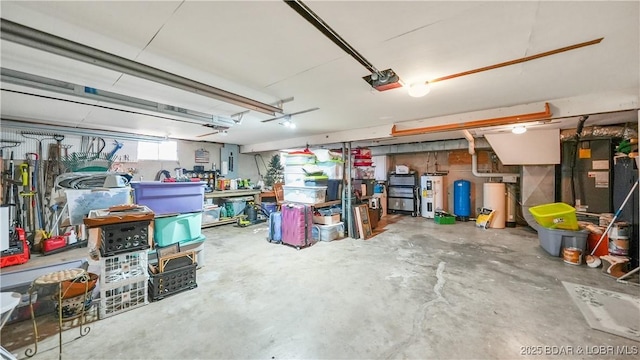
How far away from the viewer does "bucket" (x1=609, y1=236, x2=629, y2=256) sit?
3178 mm

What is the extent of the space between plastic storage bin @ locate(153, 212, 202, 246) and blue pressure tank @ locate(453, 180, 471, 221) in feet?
22.1

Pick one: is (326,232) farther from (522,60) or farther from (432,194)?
(432,194)

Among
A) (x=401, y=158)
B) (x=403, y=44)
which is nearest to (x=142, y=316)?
(x=403, y=44)

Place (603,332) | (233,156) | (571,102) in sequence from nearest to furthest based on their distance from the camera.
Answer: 1. (603,332)
2. (571,102)
3. (233,156)

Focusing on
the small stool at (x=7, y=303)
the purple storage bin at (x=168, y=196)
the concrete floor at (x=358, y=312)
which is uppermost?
the purple storage bin at (x=168, y=196)

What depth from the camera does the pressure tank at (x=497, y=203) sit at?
19.6 feet

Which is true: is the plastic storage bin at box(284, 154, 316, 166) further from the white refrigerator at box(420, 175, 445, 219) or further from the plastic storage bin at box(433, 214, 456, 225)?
the white refrigerator at box(420, 175, 445, 219)

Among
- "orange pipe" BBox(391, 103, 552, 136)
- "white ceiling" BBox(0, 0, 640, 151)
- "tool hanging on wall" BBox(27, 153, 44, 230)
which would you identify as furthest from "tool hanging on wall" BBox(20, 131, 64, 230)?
"orange pipe" BBox(391, 103, 552, 136)

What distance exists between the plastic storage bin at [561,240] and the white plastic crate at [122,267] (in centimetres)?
575

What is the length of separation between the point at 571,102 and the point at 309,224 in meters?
4.01

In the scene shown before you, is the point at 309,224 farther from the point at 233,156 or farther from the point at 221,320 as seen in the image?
the point at 233,156

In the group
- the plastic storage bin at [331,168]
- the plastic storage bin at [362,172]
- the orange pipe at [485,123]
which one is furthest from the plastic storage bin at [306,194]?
the orange pipe at [485,123]

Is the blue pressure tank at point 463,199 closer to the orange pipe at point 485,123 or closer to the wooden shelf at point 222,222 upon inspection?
the orange pipe at point 485,123

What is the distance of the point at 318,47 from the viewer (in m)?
1.70
